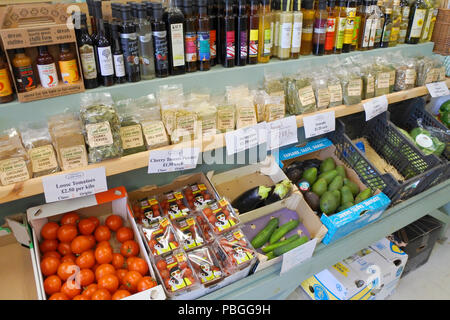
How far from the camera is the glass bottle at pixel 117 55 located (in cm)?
115

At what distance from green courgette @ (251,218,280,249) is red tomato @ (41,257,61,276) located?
821mm

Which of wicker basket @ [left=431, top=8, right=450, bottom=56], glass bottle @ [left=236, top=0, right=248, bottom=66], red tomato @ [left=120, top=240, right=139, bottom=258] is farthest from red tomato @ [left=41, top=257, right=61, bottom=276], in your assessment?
wicker basket @ [left=431, top=8, right=450, bottom=56]

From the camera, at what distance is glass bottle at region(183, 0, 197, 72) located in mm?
1226

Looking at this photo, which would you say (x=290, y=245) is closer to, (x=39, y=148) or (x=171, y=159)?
(x=171, y=159)

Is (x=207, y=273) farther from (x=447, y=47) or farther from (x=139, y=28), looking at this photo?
(x=447, y=47)

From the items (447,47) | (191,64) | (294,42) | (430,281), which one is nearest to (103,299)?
(191,64)

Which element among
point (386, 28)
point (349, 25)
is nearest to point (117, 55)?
point (349, 25)

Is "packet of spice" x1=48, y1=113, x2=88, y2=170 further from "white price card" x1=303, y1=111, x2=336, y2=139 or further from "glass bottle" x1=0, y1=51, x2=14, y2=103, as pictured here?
"white price card" x1=303, y1=111, x2=336, y2=139

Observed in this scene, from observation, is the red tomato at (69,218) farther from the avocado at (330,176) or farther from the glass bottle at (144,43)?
the avocado at (330,176)

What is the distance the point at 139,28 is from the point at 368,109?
114cm

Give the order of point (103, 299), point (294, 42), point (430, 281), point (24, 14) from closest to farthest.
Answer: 1. point (24, 14)
2. point (103, 299)
3. point (294, 42)
4. point (430, 281)

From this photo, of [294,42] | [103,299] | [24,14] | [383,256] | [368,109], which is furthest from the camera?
[383,256]

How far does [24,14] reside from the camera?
3.45 feet

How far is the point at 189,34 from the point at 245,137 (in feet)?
1.50
